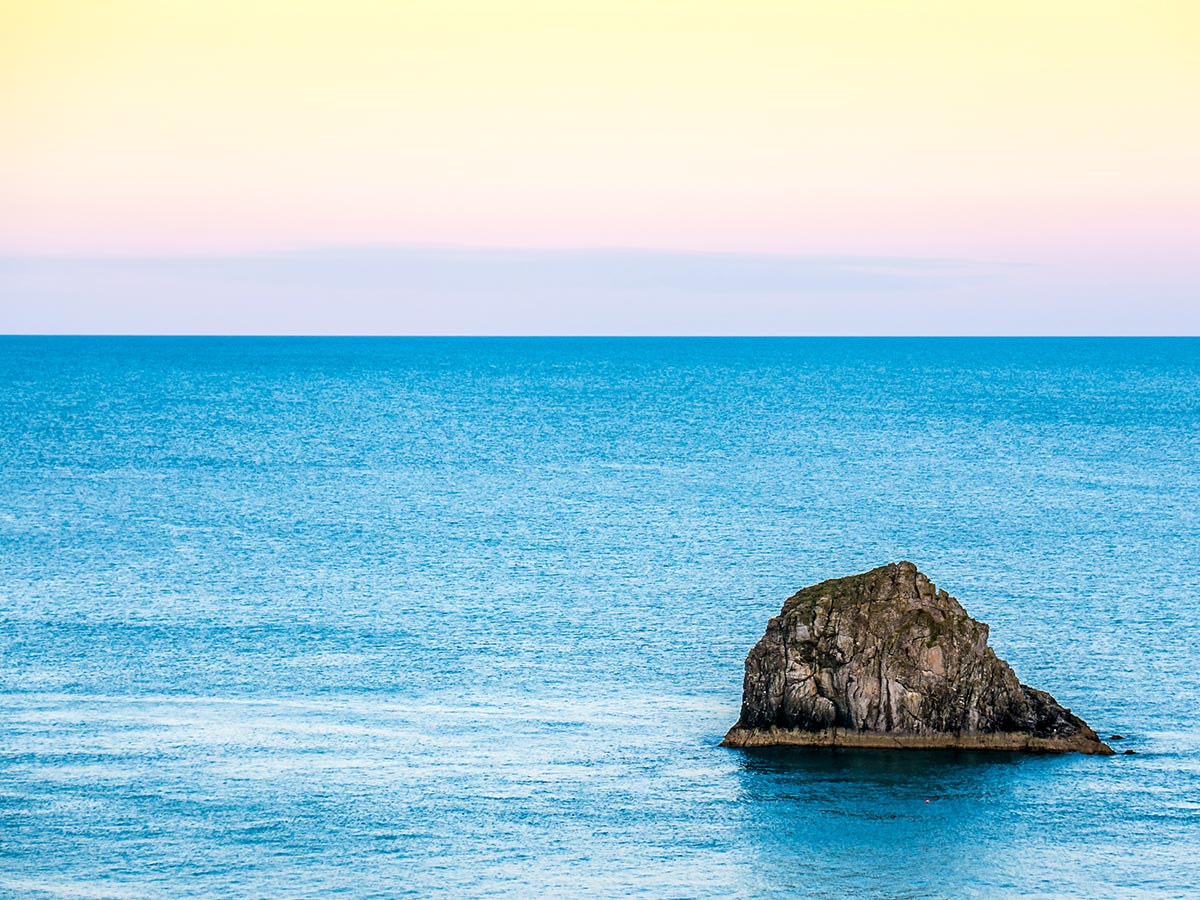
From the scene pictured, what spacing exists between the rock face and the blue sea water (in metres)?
1.00

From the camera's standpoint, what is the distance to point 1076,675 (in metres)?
65.0

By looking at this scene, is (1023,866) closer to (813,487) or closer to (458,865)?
(458,865)

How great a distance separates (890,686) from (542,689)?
1565 cm

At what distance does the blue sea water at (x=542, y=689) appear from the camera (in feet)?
153

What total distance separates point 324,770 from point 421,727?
5890 millimetres

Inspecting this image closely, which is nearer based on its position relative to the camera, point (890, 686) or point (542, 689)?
point (890, 686)

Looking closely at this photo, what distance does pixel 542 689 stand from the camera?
64438 millimetres

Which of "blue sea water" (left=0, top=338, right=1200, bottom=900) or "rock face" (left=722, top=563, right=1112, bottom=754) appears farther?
"rock face" (left=722, top=563, right=1112, bottom=754)

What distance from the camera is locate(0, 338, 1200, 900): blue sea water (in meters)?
46.6

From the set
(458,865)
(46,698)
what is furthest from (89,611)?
(458,865)

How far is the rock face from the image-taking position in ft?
180

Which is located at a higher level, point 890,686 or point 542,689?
point 890,686

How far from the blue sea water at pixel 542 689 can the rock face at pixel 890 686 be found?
1.00 m

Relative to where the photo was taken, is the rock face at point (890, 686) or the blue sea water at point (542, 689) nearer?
the blue sea water at point (542, 689)
